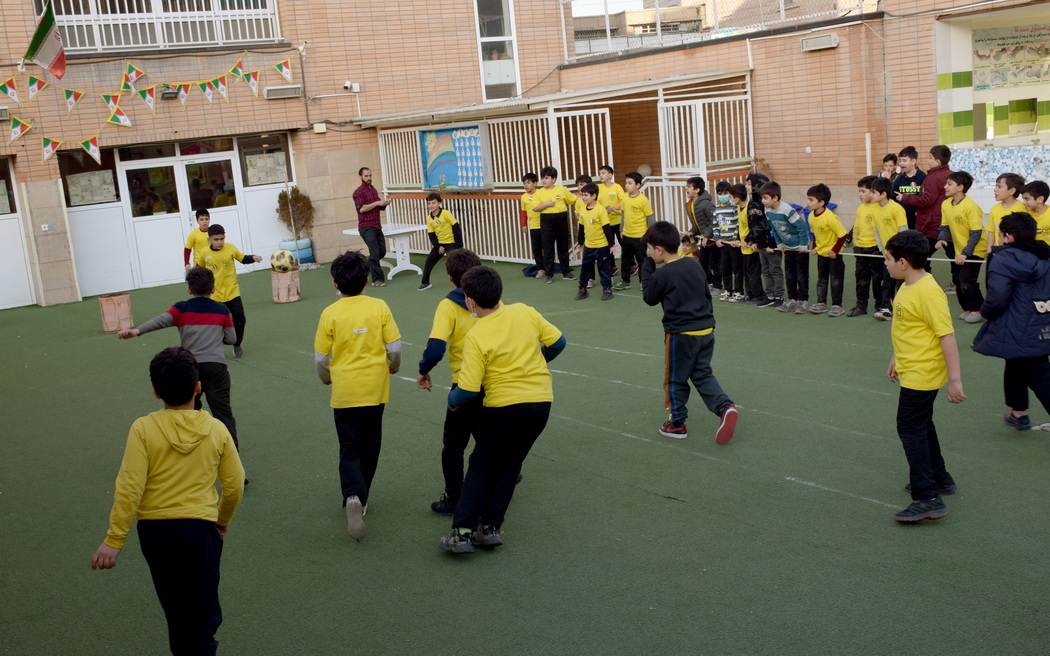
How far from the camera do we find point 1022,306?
20.3 ft

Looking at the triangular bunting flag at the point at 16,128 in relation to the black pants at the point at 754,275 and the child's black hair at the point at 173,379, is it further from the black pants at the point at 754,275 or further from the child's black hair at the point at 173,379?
the child's black hair at the point at 173,379

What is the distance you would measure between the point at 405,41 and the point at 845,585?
16074mm

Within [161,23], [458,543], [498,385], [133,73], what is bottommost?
[458,543]

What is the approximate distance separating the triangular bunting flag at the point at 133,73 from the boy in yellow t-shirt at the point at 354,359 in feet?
41.4

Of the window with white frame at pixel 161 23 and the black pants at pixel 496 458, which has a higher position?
the window with white frame at pixel 161 23

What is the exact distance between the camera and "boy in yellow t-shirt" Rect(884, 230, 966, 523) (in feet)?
16.6

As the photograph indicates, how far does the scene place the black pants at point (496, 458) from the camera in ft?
16.2

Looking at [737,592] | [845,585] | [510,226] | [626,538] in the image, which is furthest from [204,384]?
[510,226]

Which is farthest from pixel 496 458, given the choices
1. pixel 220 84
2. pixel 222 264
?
pixel 220 84

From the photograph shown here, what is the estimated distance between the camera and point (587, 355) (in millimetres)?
9688

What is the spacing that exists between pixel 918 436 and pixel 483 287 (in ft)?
8.08

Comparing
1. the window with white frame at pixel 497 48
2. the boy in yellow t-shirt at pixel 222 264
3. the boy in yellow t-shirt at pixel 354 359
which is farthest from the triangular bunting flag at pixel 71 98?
the boy in yellow t-shirt at pixel 354 359

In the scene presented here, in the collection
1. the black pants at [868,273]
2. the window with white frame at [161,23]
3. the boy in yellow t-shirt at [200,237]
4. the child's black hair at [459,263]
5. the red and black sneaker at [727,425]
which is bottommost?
the red and black sneaker at [727,425]

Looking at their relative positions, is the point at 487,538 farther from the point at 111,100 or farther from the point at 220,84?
the point at 220,84
